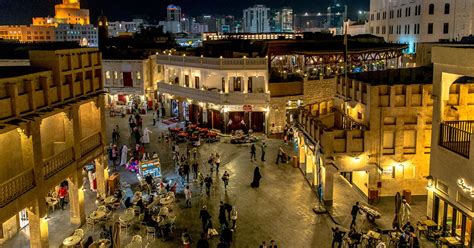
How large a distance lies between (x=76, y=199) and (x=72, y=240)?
3.48m

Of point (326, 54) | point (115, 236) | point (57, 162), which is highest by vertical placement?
point (326, 54)

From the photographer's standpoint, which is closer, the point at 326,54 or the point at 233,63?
the point at 233,63

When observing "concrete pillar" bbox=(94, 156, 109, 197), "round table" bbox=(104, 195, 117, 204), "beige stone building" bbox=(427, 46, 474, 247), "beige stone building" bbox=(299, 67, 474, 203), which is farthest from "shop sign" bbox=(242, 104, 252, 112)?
"beige stone building" bbox=(427, 46, 474, 247)

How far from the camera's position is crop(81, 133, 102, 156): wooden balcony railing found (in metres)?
25.2

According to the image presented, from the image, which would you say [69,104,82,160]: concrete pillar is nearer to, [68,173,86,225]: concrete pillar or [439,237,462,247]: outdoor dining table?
[68,173,86,225]: concrete pillar

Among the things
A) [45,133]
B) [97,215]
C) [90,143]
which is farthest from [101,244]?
[45,133]

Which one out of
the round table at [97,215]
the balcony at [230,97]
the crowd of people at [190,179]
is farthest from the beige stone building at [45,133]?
the balcony at [230,97]

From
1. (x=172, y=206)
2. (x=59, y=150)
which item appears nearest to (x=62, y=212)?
(x=59, y=150)

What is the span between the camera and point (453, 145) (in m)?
20.9

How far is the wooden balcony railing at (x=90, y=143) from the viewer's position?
2522 centimetres

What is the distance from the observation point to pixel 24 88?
19703 mm

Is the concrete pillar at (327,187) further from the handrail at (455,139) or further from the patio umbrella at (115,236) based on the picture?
the patio umbrella at (115,236)

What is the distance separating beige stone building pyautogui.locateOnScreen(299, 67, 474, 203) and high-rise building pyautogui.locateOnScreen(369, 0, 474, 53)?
38253mm

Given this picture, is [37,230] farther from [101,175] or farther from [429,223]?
[429,223]
